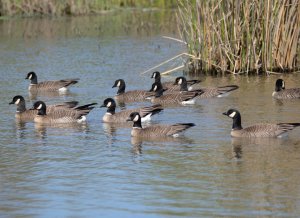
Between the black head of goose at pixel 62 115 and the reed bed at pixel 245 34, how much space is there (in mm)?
4705

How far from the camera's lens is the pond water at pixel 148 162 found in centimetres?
919

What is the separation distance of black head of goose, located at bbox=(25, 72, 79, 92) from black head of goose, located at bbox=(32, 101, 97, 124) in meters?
3.09

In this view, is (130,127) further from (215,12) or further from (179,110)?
(215,12)

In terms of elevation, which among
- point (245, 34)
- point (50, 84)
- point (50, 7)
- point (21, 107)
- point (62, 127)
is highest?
point (50, 7)

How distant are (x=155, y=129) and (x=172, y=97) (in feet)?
11.3

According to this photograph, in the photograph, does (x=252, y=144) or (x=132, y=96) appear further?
(x=132, y=96)

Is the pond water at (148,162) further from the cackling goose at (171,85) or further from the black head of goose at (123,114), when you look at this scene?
the cackling goose at (171,85)

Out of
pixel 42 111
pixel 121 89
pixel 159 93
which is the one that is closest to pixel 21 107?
pixel 42 111

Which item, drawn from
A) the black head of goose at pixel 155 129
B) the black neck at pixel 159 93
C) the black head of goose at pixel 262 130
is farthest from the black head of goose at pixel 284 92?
the black head of goose at pixel 155 129

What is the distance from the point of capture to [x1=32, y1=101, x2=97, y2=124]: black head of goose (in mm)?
14711

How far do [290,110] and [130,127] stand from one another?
3.05 meters

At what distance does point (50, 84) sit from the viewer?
60.8 feet

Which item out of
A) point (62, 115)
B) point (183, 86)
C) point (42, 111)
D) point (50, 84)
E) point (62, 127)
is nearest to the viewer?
point (62, 127)

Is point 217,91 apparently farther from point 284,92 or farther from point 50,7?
point 50,7
